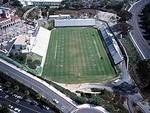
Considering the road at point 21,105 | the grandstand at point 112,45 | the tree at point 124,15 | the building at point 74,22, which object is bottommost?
the road at point 21,105

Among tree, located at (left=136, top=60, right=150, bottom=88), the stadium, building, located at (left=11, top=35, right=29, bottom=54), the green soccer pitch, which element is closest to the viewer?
tree, located at (left=136, top=60, right=150, bottom=88)

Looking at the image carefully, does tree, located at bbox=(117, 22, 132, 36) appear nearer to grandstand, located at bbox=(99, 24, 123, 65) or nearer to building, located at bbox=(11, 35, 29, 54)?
grandstand, located at bbox=(99, 24, 123, 65)

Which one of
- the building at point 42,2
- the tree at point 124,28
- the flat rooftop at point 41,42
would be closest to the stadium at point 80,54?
the flat rooftop at point 41,42

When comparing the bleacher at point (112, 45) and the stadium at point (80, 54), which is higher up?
the bleacher at point (112, 45)

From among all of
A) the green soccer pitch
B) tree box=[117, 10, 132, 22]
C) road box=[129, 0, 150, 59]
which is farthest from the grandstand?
tree box=[117, 10, 132, 22]

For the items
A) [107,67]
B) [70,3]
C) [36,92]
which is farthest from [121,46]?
[70,3]

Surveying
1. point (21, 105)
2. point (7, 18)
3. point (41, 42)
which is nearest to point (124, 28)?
point (41, 42)

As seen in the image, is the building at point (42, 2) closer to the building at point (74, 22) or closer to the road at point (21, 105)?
the building at point (74, 22)

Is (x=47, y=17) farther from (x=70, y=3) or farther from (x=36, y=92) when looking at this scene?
(x=36, y=92)
